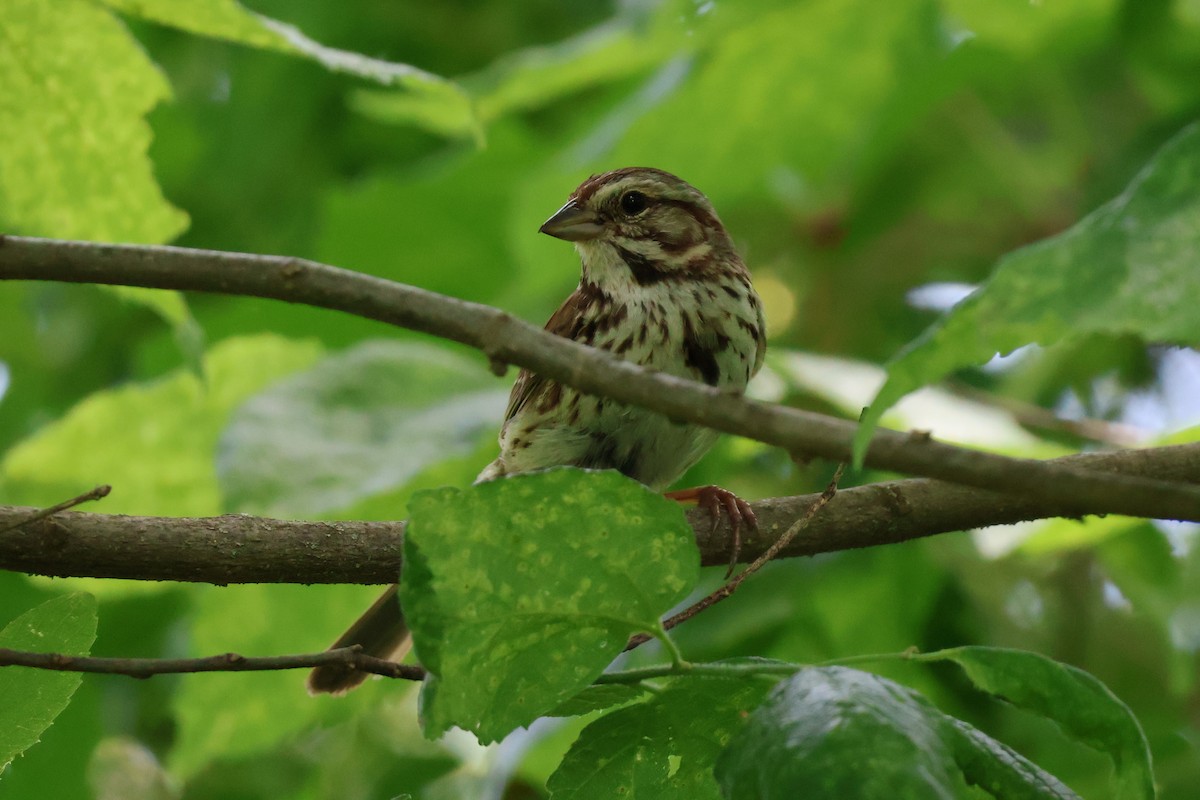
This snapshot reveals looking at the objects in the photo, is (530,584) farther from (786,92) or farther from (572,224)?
(572,224)

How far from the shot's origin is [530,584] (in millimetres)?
1432

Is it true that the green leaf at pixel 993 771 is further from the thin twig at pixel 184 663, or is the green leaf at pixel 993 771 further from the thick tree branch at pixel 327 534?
the thin twig at pixel 184 663

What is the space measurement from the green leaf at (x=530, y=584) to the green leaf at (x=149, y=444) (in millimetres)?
1820

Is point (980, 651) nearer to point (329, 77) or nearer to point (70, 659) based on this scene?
point (70, 659)

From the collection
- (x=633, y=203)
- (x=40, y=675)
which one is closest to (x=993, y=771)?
(x=40, y=675)

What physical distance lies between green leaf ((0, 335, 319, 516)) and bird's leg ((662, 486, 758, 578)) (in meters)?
1.11

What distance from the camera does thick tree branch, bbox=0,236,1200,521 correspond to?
1.21 meters

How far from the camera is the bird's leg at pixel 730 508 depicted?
2150mm

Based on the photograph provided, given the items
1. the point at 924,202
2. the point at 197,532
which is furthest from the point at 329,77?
the point at 197,532

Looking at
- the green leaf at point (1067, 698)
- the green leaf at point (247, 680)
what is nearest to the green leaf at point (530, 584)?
the green leaf at point (1067, 698)

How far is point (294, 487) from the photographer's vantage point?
2633 millimetres

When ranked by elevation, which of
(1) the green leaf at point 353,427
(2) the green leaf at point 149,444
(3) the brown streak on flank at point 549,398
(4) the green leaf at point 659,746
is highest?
(4) the green leaf at point 659,746

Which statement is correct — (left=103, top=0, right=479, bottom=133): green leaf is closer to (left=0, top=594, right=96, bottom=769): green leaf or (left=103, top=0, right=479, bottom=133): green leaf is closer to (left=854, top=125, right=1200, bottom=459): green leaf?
(left=0, top=594, right=96, bottom=769): green leaf

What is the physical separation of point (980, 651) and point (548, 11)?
3902 mm
